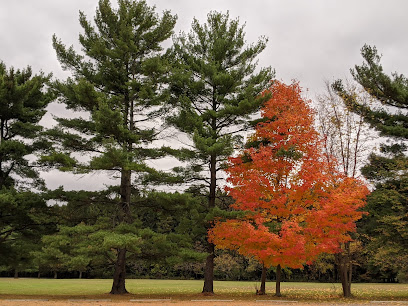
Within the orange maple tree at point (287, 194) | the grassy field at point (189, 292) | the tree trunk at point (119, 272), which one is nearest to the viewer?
the orange maple tree at point (287, 194)

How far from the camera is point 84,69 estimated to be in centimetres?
2094

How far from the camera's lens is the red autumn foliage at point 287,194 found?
17797mm

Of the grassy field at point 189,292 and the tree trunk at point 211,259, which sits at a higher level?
the tree trunk at point 211,259

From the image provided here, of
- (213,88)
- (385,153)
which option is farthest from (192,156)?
(385,153)

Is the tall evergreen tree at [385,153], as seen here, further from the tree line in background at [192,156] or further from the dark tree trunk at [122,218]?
the dark tree trunk at [122,218]

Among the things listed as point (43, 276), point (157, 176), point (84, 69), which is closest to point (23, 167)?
point (84, 69)

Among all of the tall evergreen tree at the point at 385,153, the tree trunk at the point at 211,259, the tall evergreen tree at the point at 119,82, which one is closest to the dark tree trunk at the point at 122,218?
the tall evergreen tree at the point at 119,82

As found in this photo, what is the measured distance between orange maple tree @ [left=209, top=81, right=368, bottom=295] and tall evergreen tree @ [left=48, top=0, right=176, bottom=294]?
511cm

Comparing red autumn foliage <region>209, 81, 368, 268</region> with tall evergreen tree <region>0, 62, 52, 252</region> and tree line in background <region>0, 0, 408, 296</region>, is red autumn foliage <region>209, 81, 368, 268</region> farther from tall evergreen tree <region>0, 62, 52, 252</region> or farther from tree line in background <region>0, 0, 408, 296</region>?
tall evergreen tree <region>0, 62, 52, 252</region>

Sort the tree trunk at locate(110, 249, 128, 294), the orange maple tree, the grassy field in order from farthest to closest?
the grassy field → the tree trunk at locate(110, 249, 128, 294) → the orange maple tree

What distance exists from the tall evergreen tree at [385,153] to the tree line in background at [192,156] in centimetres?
11

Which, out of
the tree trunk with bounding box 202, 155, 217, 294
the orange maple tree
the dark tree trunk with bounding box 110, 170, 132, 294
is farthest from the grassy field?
the orange maple tree

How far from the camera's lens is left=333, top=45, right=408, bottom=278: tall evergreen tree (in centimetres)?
2183

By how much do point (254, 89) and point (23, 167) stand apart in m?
14.3
